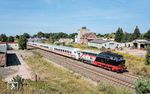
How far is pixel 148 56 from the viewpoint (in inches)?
1581

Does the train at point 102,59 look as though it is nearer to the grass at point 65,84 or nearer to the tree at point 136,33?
the grass at point 65,84

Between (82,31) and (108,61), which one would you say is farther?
(82,31)

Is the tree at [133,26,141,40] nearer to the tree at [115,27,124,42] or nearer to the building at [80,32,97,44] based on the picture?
the tree at [115,27,124,42]

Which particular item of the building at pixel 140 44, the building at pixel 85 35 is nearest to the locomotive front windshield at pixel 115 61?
the building at pixel 140 44

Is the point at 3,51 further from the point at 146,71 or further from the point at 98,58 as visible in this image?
the point at 146,71

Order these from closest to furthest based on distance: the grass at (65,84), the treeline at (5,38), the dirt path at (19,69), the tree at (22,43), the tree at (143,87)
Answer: the tree at (143,87)
the grass at (65,84)
the dirt path at (19,69)
the tree at (22,43)
the treeline at (5,38)

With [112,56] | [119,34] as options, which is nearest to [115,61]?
[112,56]

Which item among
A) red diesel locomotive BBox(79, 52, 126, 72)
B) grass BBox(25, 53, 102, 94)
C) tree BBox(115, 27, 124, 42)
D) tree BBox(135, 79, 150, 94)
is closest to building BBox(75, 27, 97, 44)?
tree BBox(115, 27, 124, 42)

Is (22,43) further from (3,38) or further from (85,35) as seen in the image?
(3,38)

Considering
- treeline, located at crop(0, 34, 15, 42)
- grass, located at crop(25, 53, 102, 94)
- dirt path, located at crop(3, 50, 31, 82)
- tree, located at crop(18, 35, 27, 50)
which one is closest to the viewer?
grass, located at crop(25, 53, 102, 94)

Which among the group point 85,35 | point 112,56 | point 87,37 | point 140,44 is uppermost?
point 85,35

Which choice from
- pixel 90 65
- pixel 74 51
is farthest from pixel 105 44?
pixel 90 65

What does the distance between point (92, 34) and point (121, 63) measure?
83.2 meters

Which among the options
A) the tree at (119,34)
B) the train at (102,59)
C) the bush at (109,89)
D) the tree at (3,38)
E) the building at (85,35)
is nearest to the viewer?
the bush at (109,89)
